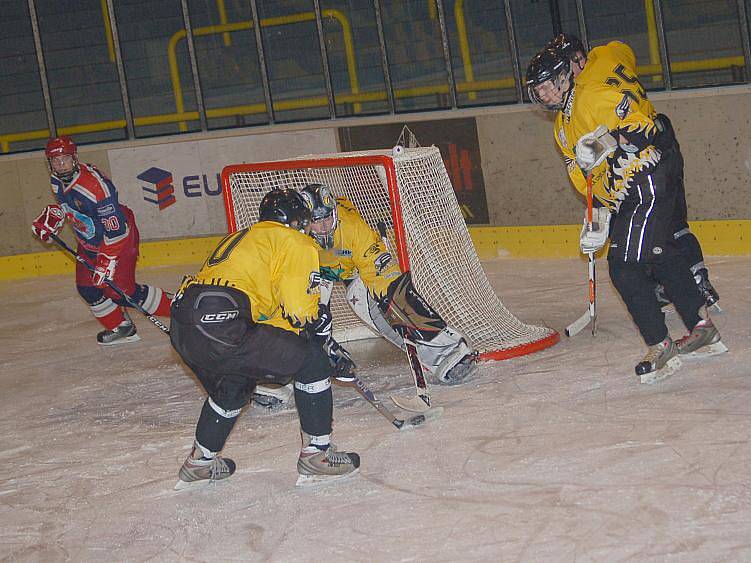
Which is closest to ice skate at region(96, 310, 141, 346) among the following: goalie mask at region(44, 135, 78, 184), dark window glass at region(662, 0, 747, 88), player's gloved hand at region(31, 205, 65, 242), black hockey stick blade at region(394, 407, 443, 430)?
player's gloved hand at region(31, 205, 65, 242)

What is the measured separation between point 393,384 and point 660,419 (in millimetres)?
1281

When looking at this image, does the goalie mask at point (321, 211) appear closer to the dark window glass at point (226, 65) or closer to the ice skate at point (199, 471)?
the ice skate at point (199, 471)

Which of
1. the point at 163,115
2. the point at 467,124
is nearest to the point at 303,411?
the point at 467,124

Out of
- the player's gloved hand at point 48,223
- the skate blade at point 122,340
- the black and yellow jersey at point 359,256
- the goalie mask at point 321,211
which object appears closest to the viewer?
the goalie mask at point 321,211

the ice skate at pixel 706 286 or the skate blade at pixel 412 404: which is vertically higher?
the ice skate at pixel 706 286

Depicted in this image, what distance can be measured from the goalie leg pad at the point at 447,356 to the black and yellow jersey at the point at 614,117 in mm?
786

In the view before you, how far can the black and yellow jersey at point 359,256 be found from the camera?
417 centimetres

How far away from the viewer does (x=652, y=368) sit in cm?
388

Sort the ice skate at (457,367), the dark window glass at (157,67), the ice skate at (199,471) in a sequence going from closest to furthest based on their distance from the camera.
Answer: the ice skate at (199,471)
the ice skate at (457,367)
the dark window glass at (157,67)

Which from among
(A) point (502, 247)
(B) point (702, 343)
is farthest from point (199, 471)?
(A) point (502, 247)

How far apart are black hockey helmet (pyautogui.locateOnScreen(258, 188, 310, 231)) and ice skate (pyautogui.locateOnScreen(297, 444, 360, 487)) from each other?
0.67 meters

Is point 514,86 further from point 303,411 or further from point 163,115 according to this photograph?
point 303,411

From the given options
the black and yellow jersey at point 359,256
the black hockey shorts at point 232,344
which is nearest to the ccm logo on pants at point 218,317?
the black hockey shorts at point 232,344

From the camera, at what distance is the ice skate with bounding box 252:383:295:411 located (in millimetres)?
4367
